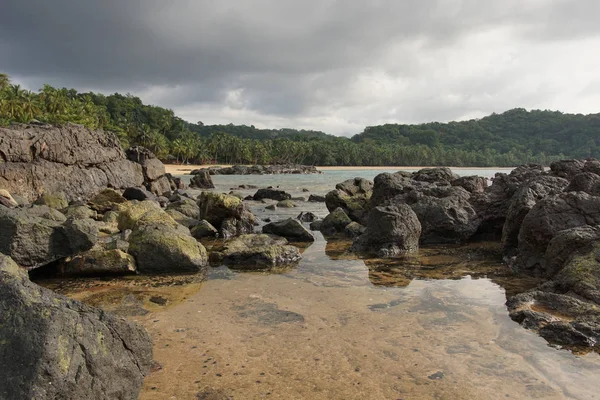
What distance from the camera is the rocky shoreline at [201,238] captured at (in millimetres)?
4293

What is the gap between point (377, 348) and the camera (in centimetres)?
660

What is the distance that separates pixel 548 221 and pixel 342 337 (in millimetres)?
7680

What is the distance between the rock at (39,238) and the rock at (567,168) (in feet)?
58.3

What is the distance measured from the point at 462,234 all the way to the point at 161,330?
12.2 m

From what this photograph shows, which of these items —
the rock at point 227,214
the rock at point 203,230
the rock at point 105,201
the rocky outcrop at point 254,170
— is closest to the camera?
the rock at point 203,230

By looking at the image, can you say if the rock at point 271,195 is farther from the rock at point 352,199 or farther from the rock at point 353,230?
the rock at point 353,230

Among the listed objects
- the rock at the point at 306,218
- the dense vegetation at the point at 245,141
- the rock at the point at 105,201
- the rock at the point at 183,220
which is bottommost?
the rock at the point at 306,218

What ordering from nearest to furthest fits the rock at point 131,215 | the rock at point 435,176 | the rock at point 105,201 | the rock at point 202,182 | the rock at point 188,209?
the rock at point 131,215 < the rock at point 188,209 < the rock at point 105,201 < the rock at point 435,176 < the rock at point 202,182

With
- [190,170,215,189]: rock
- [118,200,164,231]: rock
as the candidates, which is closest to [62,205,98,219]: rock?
[118,200,164,231]: rock

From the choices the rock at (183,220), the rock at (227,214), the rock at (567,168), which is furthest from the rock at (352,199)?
the rock at (567,168)

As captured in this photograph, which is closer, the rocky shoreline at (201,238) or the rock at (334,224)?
the rocky shoreline at (201,238)

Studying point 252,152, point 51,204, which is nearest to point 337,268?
point 51,204

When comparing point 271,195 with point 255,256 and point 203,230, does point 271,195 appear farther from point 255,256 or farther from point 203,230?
point 255,256

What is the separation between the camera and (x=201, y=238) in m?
17.2
